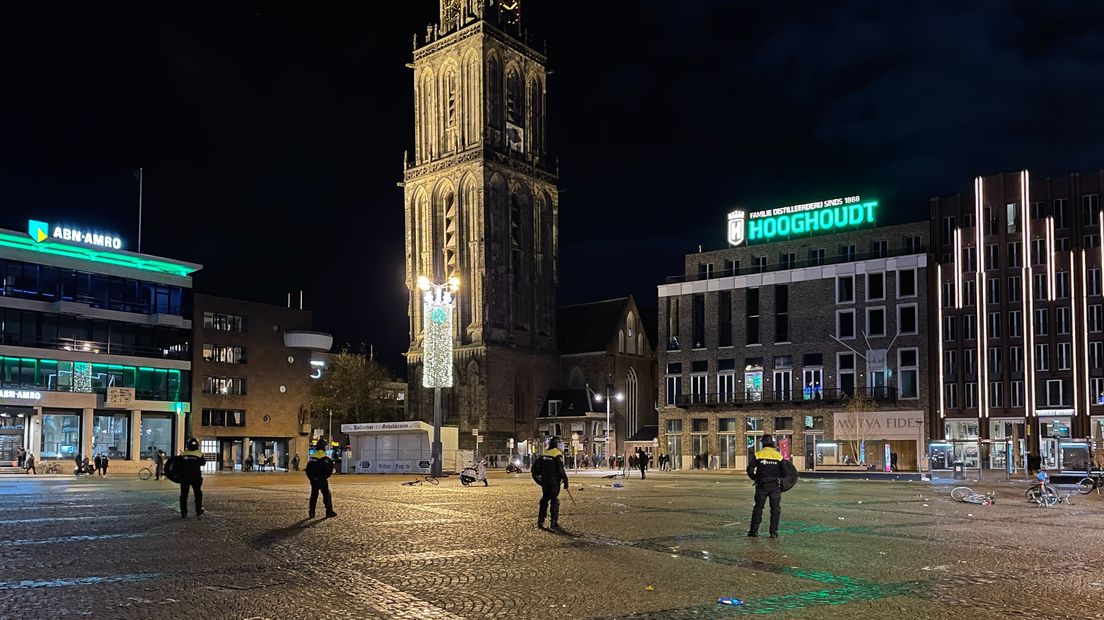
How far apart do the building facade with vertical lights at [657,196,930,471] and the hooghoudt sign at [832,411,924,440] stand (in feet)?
0.22

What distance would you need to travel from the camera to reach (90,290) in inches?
2918

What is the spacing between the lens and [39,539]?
56.4 feet

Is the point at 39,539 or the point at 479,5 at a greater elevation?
the point at 479,5

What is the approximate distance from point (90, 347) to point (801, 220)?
168 ft

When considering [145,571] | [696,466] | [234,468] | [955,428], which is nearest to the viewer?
[145,571]

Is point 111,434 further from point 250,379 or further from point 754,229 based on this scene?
point 754,229

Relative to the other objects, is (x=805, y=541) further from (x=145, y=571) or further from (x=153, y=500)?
(x=153, y=500)

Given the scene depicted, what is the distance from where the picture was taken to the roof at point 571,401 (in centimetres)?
9550

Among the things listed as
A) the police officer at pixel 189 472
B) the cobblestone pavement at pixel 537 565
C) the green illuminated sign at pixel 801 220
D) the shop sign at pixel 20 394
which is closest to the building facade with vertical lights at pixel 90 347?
the shop sign at pixel 20 394

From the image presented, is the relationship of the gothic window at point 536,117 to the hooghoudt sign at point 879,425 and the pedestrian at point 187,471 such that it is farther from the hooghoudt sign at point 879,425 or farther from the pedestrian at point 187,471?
the pedestrian at point 187,471

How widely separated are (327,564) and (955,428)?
63.9m

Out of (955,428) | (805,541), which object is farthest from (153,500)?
(955,428)

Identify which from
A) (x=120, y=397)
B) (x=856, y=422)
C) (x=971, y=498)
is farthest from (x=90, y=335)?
(x=971, y=498)

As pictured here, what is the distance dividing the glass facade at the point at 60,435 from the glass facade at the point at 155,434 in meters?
5.44
